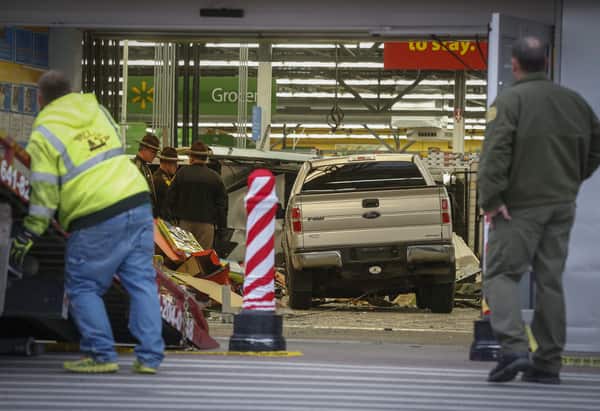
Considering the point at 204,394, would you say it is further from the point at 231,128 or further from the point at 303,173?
the point at 231,128

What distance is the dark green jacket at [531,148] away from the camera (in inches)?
284

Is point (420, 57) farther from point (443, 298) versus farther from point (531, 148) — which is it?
point (531, 148)

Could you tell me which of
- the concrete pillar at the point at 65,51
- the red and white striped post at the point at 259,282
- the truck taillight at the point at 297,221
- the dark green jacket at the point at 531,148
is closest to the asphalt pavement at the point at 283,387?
the red and white striped post at the point at 259,282

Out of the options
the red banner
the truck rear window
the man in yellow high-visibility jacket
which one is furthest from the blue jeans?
the red banner

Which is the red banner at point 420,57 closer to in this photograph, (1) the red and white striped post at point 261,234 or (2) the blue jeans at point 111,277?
(1) the red and white striped post at point 261,234

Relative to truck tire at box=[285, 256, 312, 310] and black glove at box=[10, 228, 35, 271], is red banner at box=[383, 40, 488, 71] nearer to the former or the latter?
truck tire at box=[285, 256, 312, 310]

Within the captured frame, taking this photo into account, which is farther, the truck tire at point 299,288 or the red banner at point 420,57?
the red banner at point 420,57

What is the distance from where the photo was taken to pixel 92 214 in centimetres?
723

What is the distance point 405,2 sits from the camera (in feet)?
37.1

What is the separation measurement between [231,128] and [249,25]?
37984 mm

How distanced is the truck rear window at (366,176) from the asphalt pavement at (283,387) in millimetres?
8464

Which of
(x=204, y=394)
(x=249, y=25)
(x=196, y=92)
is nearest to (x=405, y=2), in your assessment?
(x=249, y=25)

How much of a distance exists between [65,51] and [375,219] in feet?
15.7

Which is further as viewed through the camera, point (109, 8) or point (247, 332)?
point (109, 8)
